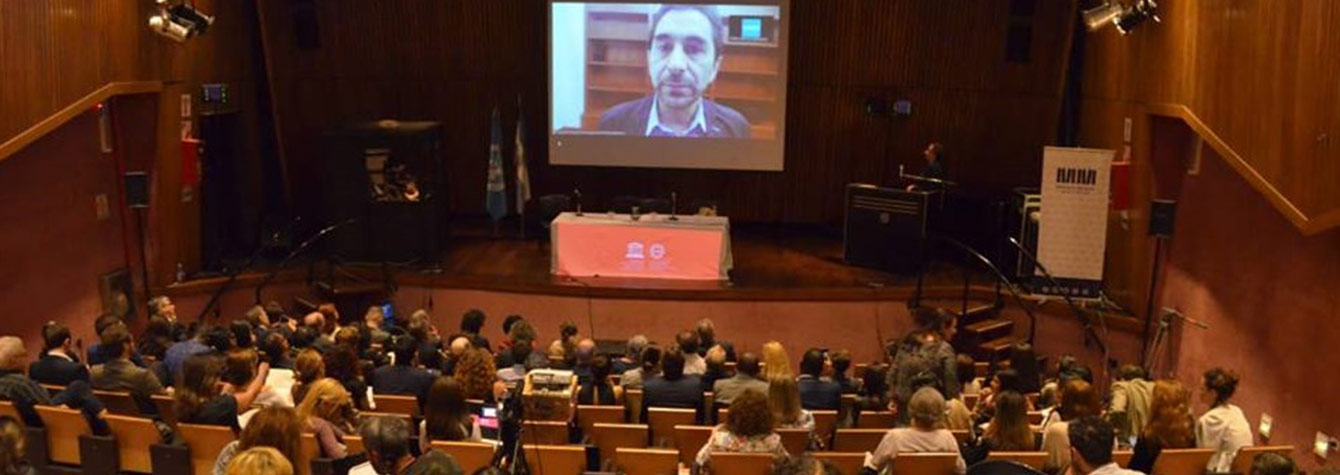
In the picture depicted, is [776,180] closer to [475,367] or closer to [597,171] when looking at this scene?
[597,171]

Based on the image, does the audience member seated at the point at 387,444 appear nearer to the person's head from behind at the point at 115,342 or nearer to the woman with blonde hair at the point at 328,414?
the woman with blonde hair at the point at 328,414

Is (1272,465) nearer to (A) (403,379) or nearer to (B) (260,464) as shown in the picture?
(B) (260,464)

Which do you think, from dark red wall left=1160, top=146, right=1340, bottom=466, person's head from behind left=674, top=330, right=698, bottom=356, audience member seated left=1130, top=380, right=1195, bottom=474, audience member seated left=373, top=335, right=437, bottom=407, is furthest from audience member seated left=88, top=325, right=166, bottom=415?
dark red wall left=1160, top=146, right=1340, bottom=466

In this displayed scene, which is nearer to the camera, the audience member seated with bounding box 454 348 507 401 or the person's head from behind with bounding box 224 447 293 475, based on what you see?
the person's head from behind with bounding box 224 447 293 475

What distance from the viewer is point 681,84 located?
552 inches

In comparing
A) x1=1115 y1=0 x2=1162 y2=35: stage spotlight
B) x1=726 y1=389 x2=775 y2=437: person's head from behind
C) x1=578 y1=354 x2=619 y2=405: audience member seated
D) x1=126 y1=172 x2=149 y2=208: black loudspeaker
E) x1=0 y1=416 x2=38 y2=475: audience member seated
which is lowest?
x1=578 y1=354 x2=619 y2=405: audience member seated

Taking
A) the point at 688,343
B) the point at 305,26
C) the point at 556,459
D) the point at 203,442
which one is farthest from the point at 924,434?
the point at 305,26

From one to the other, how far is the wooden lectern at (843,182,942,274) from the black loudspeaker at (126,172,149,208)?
668 centimetres

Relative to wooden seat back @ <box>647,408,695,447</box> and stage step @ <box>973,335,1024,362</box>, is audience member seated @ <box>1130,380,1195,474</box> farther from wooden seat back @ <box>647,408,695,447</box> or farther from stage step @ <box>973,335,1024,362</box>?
stage step @ <box>973,335,1024,362</box>

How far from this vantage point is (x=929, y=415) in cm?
597

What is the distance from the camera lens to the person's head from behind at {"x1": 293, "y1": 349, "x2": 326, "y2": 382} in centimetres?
652

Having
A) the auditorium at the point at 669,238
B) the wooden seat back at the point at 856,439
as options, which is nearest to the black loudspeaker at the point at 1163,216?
the auditorium at the point at 669,238

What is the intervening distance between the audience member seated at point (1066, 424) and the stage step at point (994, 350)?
504 centimetres

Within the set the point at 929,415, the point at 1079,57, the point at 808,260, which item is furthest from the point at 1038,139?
the point at 929,415
